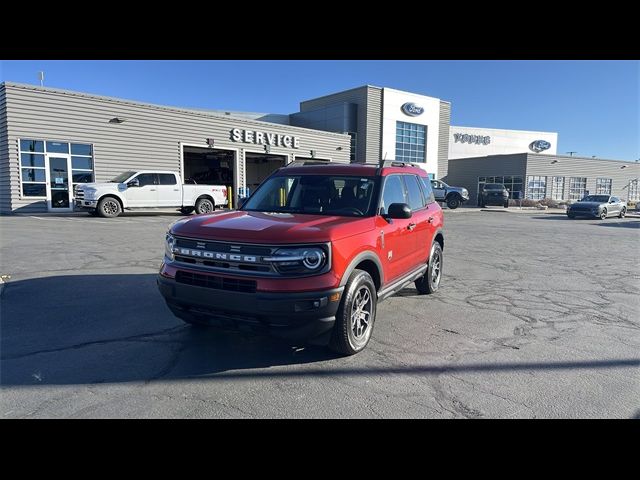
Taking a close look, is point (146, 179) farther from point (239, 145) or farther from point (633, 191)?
point (633, 191)

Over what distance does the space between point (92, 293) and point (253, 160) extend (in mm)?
29358

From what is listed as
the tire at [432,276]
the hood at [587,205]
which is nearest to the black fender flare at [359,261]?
the tire at [432,276]

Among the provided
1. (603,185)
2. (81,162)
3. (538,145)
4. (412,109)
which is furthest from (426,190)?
(538,145)

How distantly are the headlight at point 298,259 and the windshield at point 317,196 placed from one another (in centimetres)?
107

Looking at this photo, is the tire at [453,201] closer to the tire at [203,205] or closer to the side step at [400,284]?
the tire at [203,205]

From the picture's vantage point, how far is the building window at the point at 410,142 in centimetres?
4056

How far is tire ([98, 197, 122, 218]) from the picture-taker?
16812mm

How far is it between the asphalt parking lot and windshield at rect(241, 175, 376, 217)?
1.49 meters

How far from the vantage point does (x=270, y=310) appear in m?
3.47

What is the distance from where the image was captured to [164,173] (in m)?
18.2

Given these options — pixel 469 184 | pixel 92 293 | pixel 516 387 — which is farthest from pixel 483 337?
pixel 469 184

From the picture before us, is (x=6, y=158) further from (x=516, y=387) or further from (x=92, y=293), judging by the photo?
(x=516, y=387)

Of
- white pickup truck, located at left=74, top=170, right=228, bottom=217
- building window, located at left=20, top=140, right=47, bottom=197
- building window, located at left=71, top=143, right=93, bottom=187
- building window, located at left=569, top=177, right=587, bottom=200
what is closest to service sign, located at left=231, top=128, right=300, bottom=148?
white pickup truck, located at left=74, top=170, right=228, bottom=217

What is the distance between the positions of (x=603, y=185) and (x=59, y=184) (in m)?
52.3
